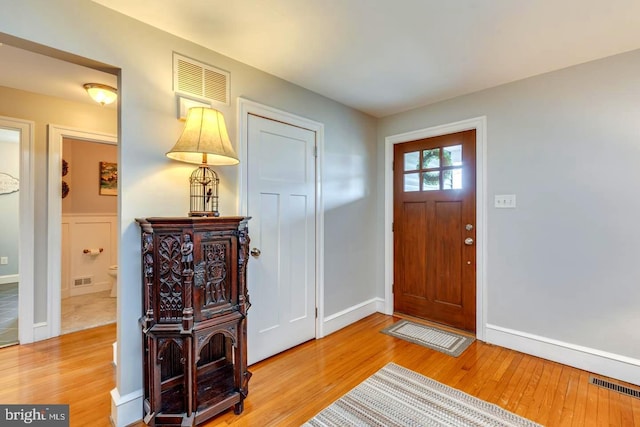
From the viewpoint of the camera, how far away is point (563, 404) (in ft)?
5.98

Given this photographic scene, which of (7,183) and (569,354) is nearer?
(569,354)

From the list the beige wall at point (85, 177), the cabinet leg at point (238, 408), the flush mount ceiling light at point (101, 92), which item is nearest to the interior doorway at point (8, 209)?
the beige wall at point (85, 177)

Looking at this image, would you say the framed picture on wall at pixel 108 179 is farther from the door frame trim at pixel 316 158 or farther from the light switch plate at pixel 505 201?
the light switch plate at pixel 505 201

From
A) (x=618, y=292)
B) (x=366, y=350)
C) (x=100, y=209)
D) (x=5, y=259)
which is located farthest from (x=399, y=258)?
(x=5, y=259)

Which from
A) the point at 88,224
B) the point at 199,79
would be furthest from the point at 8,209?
the point at 199,79

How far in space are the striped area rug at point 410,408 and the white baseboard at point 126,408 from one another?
Answer: 974 mm

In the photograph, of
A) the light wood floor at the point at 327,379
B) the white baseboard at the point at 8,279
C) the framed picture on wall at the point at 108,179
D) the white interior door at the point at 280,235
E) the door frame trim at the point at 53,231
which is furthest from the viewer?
the white baseboard at the point at 8,279

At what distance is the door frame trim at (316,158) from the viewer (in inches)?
86.2

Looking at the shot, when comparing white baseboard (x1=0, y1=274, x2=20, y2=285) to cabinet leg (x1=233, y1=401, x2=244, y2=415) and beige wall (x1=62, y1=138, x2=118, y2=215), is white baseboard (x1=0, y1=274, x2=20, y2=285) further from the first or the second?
cabinet leg (x1=233, y1=401, x2=244, y2=415)

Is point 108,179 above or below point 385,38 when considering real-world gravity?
below

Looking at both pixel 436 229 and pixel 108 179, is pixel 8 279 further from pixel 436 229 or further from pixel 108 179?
pixel 436 229

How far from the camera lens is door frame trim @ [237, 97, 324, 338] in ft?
7.18

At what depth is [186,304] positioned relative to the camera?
156 cm

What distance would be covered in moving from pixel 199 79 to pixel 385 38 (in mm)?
1275
